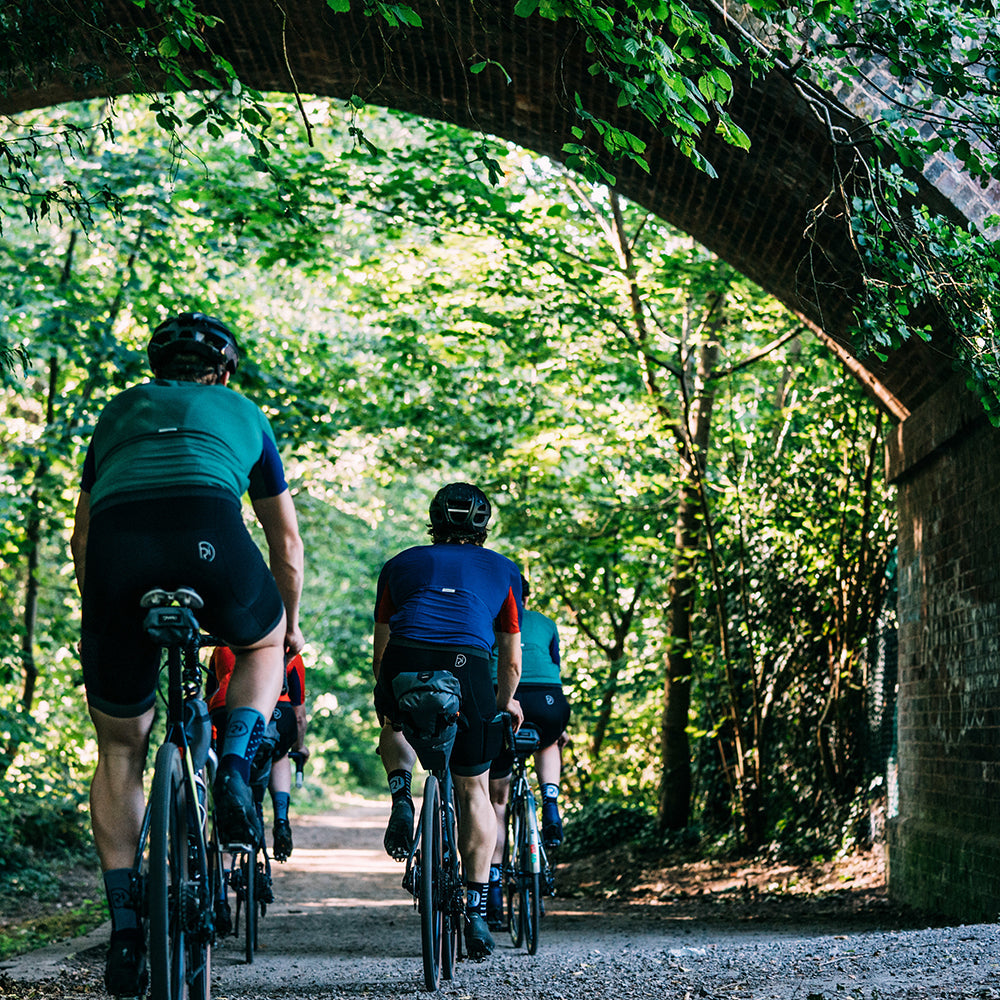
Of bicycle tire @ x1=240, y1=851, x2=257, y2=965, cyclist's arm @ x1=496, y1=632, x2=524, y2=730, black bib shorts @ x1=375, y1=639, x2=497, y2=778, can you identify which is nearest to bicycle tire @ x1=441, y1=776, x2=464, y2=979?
black bib shorts @ x1=375, y1=639, x2=497, y2=778

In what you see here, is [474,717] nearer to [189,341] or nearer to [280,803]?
[189,341]

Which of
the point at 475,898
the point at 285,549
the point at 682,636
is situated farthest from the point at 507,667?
the point at 682,636

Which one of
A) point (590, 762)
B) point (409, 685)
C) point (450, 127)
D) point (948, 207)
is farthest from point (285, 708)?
point (590, 762)

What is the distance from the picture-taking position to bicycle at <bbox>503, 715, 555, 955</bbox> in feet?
22.7

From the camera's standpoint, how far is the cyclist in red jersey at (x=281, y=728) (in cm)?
644

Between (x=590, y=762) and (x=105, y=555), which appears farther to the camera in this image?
(x=590, y=762)

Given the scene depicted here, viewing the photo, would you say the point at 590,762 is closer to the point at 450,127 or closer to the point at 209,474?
the point at 450,127

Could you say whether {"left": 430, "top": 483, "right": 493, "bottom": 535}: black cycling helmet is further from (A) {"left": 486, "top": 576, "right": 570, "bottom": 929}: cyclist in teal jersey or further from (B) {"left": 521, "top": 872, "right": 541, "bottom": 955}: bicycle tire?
(B) {"left": 521, "top": 872, "right": 541, "bottom": 955}: bicycle tire

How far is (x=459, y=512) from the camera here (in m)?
5.88

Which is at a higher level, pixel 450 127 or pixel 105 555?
pixel 450 127

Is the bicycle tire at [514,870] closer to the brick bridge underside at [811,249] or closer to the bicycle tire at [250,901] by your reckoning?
the bicycle tire at [250,901]

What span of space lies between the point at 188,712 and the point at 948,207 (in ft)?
18.9

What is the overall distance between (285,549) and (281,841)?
394cm

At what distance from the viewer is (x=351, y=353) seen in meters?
18.1
